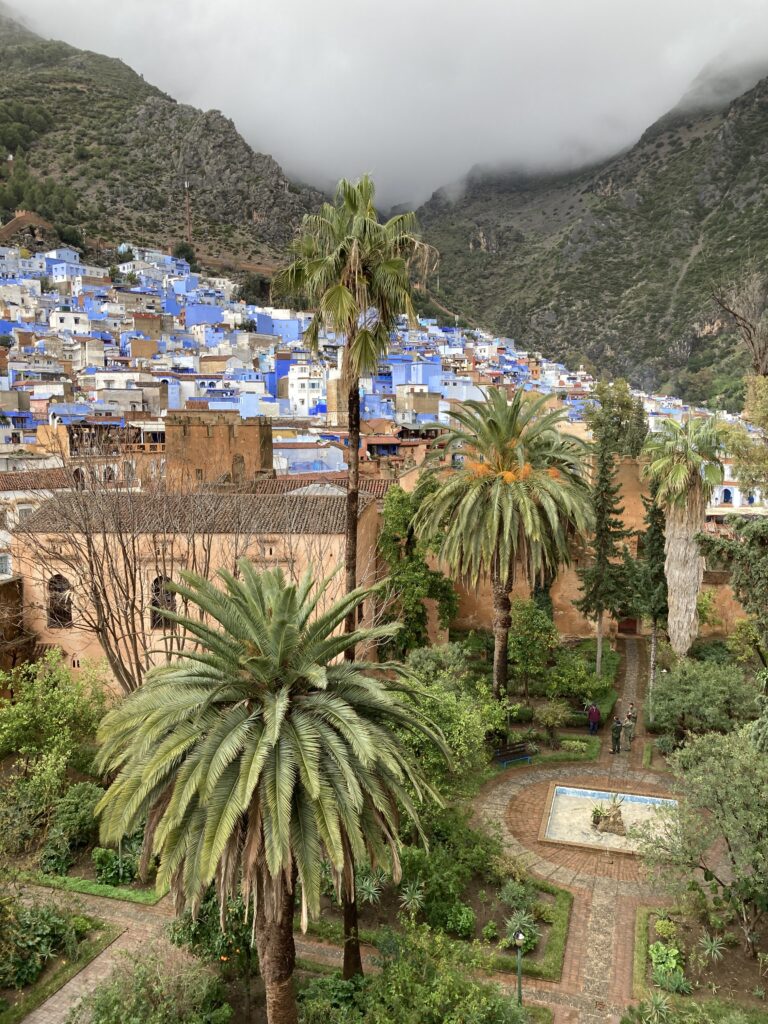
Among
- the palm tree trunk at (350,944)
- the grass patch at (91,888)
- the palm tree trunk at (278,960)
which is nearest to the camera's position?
the palm tree trunk at (278,960)

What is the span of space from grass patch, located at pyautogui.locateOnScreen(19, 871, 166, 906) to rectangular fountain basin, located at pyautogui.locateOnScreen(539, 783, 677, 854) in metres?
7.14

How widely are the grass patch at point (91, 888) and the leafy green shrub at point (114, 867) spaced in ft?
0.41

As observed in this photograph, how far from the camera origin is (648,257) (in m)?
108

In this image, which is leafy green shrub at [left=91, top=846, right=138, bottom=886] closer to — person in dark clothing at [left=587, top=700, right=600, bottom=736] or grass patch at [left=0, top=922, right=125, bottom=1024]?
grass patch at [left=0, top=922, right=125, bottom=1024]

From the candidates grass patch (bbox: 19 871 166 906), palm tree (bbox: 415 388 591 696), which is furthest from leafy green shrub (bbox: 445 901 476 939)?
palm tree (bbox: 415 388 591 696)

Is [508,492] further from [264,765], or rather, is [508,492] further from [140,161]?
[140,161]

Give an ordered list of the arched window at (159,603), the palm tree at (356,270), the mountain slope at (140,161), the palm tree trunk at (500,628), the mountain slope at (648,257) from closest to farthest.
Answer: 1. the palm tree at (356,270)
2. the palm tree trunk at (500,628)
3. the arched window at (159,603)
4. the mountain slope at (648,257)
5. the mountain slope at (140,161)

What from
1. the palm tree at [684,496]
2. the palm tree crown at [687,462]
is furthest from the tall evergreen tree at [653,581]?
the palm tree crown at [687,462]

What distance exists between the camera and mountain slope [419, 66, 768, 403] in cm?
9262

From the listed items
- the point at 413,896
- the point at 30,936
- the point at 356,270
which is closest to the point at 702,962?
the point at 413,896

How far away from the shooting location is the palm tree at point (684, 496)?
735 inches

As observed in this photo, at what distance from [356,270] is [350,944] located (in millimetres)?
9986

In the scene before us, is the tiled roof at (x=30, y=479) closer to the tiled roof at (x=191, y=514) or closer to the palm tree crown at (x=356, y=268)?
the tiled roof at (x=191, y=514)

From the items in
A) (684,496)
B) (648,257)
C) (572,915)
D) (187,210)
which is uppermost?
(187,210)
